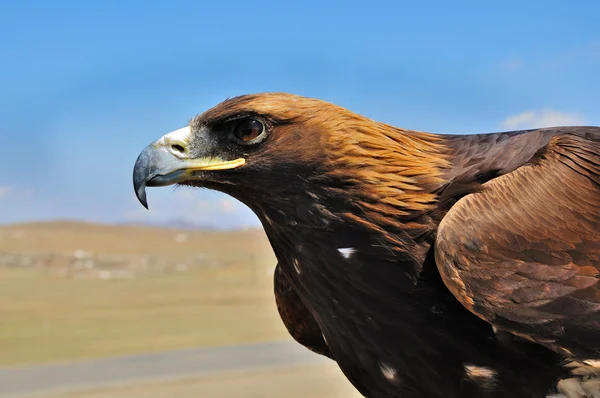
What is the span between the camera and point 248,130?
146 inches

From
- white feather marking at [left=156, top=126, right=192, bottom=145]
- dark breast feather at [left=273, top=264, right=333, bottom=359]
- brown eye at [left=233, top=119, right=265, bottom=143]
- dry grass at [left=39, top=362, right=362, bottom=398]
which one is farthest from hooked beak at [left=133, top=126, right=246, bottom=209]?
dry grass at [left=39, top=362, right=362, bottom=398]

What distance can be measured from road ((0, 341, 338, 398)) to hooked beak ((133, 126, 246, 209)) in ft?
29.1

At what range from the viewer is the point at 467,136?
13.4ft

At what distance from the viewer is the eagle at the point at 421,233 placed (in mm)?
3273

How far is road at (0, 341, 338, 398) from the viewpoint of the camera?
12.1 m

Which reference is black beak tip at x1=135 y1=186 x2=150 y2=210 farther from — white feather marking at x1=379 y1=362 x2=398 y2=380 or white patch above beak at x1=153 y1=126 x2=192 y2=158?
white feather marking at x1=379 y1=362 x2=398 y2=380

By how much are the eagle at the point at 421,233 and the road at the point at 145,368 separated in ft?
29.4

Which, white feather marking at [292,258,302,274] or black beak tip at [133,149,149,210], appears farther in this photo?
white feather marking at [292,258,302,274]

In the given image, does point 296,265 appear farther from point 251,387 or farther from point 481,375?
point 251,387

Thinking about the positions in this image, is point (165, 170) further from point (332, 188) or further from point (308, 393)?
point (308, 393)

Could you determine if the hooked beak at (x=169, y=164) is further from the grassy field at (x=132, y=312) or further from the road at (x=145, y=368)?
A: the road at (x=145, y=368)

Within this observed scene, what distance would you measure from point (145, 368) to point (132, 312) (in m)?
10.6

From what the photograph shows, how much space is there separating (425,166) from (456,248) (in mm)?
538

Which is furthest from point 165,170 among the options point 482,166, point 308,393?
point 308,393
